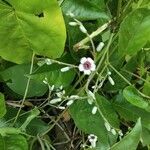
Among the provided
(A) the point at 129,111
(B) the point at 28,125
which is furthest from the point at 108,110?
(B) the point at 28,125

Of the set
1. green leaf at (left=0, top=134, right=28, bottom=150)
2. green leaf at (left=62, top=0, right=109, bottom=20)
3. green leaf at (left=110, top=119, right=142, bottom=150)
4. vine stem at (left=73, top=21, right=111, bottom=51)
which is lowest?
green leaf at (left=0, top=134, right=28, bottom=150)

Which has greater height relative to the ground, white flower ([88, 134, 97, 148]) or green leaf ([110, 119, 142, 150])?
green leaf ([110, 119, 142, 150])

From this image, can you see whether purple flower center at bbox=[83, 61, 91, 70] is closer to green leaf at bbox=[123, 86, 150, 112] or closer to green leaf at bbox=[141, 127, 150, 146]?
green leaf at bbox=[123, 86, 150, 112]

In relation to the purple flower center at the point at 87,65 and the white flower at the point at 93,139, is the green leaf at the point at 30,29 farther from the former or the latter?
the white flower at the point at 93,139

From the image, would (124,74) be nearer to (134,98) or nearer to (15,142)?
(134,98)

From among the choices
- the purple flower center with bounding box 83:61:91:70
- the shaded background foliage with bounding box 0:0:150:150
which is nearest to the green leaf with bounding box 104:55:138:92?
the shaded background foliage with bounding box 0:0:150:150
